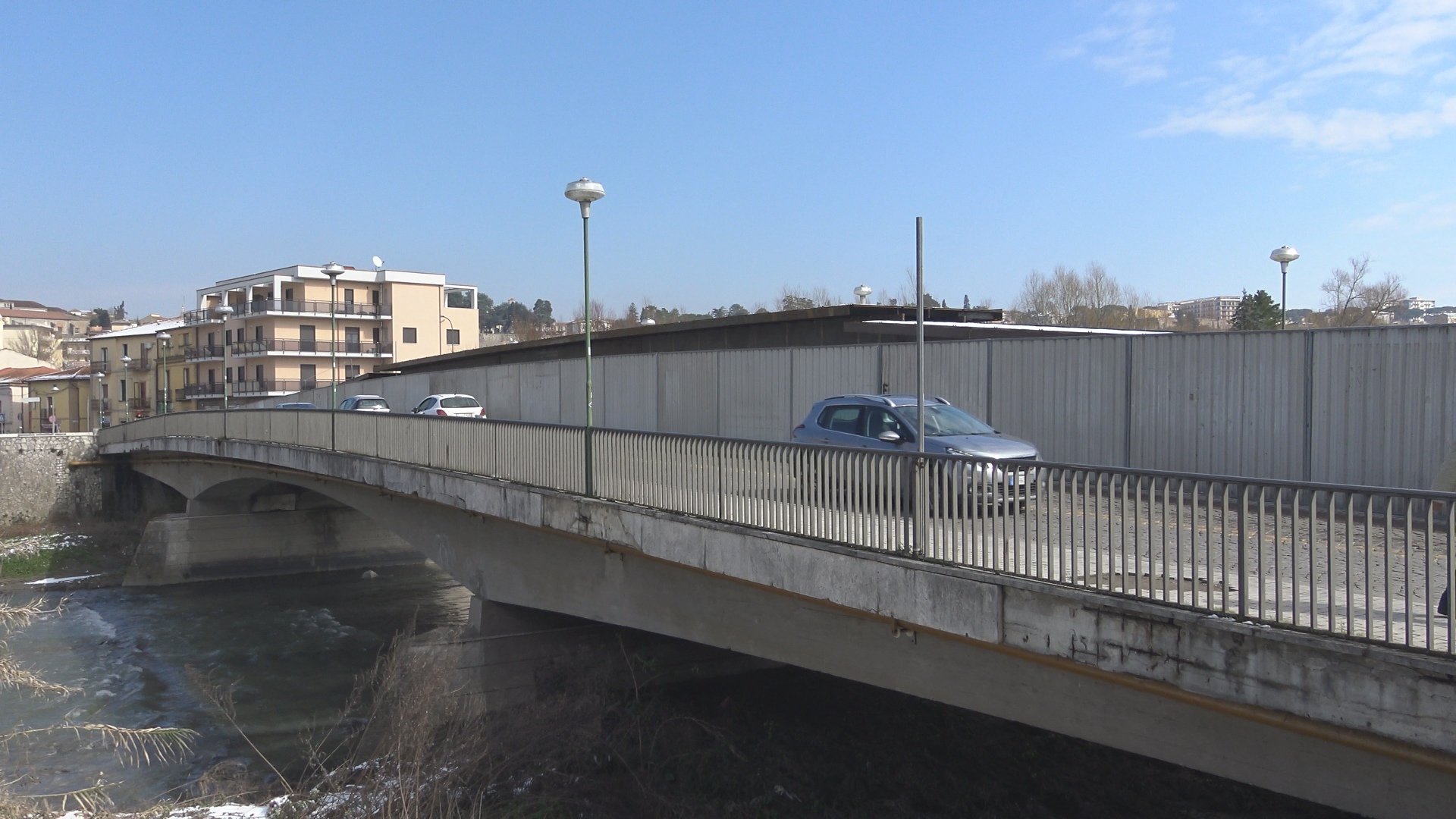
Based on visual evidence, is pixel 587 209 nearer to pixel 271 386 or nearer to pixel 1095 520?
pixel 1095 520

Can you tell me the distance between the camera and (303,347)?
73.1m

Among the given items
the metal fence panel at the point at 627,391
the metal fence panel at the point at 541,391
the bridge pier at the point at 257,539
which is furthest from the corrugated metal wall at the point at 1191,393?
the bridge pier at the point at 257,539

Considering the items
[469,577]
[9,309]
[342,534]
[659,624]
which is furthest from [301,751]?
[9,309]

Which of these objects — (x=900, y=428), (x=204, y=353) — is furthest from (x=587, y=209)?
(x=204, y=353)

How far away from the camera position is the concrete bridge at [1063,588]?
224 inches

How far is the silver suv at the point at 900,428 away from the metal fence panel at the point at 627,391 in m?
15.5

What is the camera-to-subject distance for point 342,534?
35781 mm

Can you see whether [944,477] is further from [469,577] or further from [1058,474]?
[469,577]

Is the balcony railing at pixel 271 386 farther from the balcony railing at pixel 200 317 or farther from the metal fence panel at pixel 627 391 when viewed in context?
the metal fence panel at pixel 627 391

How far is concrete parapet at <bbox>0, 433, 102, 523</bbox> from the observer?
1829 inches

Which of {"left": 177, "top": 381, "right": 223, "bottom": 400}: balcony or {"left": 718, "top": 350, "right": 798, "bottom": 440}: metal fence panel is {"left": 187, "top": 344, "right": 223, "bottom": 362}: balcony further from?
{"left": 718, "top": 350, "right": 798, "bottom": 440}: metal fence panel

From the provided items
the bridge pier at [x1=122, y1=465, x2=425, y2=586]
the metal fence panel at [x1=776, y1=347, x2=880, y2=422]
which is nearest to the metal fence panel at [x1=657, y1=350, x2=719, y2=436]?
the metal fence panel at [x1=776, y1=347, x2=880, y2=422]

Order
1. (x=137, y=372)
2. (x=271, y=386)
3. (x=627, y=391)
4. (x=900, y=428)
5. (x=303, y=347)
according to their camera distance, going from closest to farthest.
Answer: (x=900, y=428)
(x=627, y=391)
(x=271, y=386)
(x=303, y=347)
(x=137, y=372)

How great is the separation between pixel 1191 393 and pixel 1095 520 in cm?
1111
